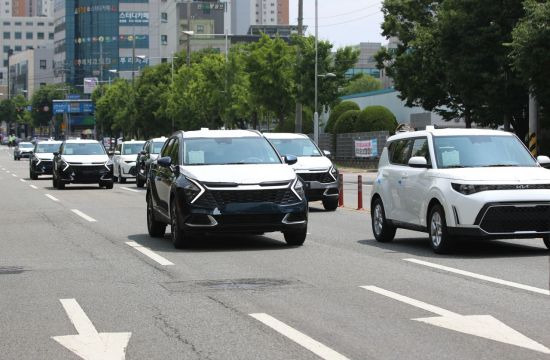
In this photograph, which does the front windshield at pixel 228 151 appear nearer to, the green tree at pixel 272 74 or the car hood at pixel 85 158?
the car hood at pixel 85 158

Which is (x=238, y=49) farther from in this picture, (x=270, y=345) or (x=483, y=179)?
(x=270, y=345)

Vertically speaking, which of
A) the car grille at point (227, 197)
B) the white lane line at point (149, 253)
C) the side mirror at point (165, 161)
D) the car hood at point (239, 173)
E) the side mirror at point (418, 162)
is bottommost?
the white lane line at point (149, 253)

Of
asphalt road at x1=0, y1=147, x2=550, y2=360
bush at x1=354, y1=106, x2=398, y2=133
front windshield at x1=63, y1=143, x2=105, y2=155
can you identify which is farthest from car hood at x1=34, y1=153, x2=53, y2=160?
Result: asphalt road at x1=0, y1=147, x2=550, y2=360

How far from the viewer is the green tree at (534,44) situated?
3462 cm

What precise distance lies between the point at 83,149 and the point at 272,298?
101 ft

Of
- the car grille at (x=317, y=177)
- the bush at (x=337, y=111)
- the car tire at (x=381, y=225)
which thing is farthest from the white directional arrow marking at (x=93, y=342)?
the bush at (x=337, y=111)

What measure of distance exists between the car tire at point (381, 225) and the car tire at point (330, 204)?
8134mm

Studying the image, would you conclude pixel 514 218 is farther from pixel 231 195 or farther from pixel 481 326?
pixel 481 326

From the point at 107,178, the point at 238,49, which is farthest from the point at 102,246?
the point at 238,49

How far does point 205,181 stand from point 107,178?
23.7 meters

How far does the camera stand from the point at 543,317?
9.16m

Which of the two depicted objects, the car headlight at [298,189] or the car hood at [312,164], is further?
the car hood at [312,164]

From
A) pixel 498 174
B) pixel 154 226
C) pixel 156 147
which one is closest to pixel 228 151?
pixel 154 226

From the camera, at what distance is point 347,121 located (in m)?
70.7
